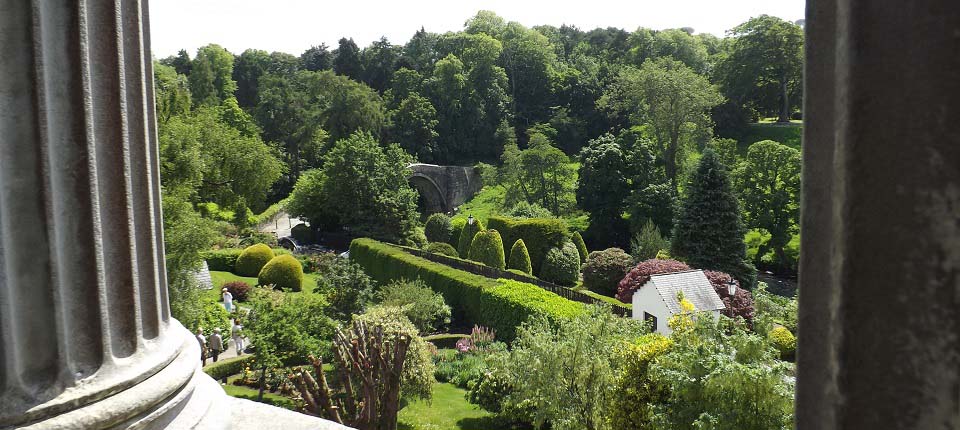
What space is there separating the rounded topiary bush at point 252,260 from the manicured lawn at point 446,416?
15.1m

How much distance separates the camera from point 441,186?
155ft

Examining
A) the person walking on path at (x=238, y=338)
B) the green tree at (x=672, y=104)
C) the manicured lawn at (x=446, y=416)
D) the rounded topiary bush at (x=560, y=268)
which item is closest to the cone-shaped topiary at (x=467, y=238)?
the rounded topiary bush at (x=560, y=268)

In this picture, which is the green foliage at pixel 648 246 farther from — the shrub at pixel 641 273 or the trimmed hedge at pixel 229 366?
the trimmed hedge at pixel 229 366

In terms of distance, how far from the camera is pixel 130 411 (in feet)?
7.83

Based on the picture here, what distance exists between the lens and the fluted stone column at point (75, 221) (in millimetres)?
2150

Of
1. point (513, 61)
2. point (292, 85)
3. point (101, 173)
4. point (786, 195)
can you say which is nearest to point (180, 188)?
point (101, 173)

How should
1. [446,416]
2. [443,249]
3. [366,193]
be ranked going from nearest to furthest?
[446,416] < [443,249] < [366,193]

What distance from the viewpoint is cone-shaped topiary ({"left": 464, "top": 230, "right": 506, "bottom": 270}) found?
2917 cm

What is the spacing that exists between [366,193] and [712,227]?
1669cm

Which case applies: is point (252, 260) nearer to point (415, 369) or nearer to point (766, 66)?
point (415, 369)

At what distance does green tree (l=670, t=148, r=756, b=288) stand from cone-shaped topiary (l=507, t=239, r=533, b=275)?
18.5 ft

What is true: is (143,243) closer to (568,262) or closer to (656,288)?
(656,288)

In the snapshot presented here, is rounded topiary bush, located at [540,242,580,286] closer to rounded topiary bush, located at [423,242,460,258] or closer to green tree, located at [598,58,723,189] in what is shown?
rounded topiary bush, located at [423,242,460,258]

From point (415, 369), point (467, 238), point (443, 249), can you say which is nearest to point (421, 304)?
point (415, 369)
